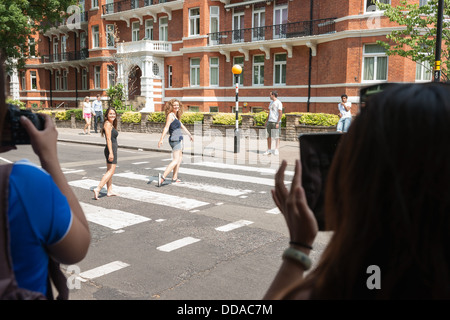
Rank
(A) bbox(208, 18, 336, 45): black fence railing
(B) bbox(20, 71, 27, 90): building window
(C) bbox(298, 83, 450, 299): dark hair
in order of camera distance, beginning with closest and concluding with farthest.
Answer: (C) bbox(298, 83, 450, 299): dark hair < (A) bbox(208, 18, 336, 45): black fence railing < (B) bbox(20, 71, 27, 90): building window

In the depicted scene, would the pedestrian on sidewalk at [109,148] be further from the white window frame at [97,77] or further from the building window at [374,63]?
the white window frame at [97,77]

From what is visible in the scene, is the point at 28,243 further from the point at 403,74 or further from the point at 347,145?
the point at 403,74

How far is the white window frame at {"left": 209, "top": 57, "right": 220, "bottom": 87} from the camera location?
3012 centimetres

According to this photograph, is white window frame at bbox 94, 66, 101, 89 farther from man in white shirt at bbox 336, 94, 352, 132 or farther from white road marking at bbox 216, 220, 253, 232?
white road marking at bbox 216, 220, 253, 232

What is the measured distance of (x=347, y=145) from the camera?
117cm

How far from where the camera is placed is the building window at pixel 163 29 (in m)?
33.9

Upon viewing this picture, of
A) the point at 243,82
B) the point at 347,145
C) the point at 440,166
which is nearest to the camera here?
the point at 440,166

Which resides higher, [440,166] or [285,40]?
[285,40]

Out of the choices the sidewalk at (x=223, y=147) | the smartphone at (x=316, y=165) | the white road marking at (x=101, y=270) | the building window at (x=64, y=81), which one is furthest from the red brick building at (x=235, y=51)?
the smartphone at (x=316, y=165)

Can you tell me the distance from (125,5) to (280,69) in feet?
55.1

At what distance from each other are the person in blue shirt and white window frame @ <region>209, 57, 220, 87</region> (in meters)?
29.2

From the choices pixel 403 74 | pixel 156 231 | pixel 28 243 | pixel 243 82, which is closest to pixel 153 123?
pixel 243 82

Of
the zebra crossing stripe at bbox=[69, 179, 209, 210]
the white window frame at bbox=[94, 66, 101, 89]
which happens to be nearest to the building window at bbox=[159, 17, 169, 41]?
the white window frame at bbox=[94, 66, 101, 89]
